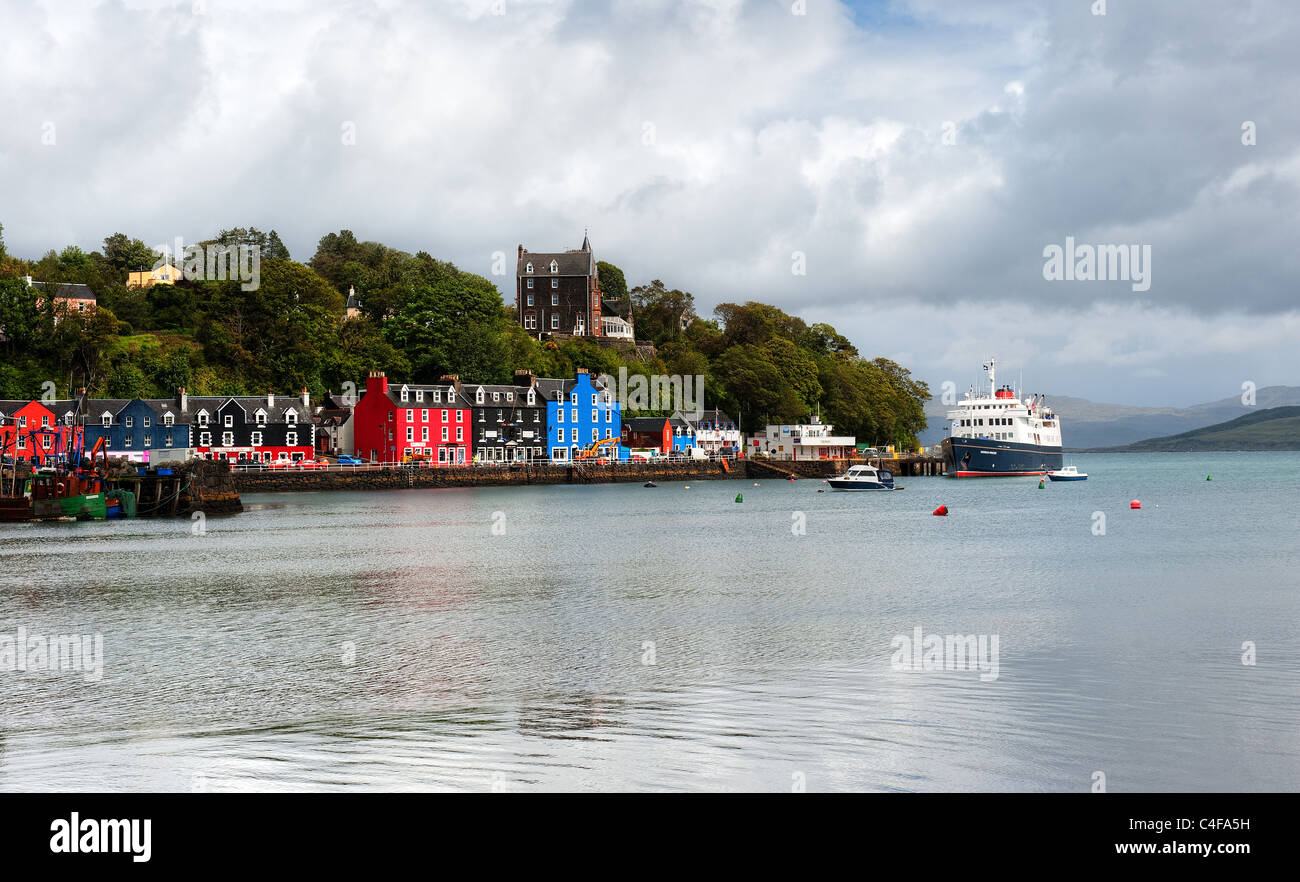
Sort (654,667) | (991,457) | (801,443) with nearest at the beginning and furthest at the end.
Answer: (654,667)
(991,457)
(801,443)

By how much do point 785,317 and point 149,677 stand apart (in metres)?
139

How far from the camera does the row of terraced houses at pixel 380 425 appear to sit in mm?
90750

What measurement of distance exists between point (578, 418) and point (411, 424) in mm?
18265

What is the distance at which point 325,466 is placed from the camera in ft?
317

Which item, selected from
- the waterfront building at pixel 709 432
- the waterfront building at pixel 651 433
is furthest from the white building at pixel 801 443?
the waterfront building at pixel 651 433

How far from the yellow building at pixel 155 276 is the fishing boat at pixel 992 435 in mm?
87124

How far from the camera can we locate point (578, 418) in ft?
376

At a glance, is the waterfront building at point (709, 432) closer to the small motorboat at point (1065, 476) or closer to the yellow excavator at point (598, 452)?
the yellow excavator at point (598, 452)

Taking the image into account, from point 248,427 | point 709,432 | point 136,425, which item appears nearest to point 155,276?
point 248,427

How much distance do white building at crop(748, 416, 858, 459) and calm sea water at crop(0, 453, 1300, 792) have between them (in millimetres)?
80192

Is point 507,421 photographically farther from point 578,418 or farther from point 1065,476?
Result: point 1065,476

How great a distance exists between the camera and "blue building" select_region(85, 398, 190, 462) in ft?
300
